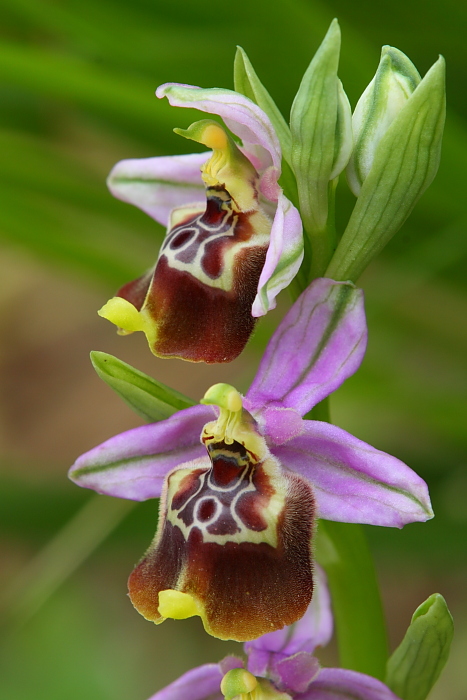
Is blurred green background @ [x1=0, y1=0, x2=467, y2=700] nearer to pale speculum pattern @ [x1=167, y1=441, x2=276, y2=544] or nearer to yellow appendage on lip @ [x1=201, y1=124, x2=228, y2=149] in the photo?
yellow appendage on lip @ [x1=201, y1=124, x2=228, y2=149]

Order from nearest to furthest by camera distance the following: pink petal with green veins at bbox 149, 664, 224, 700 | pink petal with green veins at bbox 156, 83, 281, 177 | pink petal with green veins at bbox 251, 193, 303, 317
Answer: pink petal with green veins at bbox 251, 193, 303, 317
pink petal with green veins at bbox 156, 83, 281, 177
pink petal with green veins at bbox 149, 664, 224, 700

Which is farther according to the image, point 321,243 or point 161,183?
point 161,183

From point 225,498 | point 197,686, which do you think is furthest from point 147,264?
point 225,498

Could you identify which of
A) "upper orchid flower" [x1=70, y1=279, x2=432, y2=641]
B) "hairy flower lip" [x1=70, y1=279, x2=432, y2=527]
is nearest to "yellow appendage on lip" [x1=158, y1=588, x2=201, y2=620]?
"upper orchid flower" [x1=70, y1=279, x2=432, y2=641]

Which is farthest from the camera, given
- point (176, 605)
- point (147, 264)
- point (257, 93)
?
point (147, 264)

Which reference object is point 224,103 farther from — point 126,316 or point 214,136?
point 126,316

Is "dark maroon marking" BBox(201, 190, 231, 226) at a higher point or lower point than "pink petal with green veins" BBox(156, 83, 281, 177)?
lower

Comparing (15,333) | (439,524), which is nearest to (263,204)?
(439,524)
